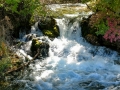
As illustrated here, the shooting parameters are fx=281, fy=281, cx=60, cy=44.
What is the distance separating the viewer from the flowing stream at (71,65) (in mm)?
11008

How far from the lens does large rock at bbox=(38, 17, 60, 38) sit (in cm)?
1617

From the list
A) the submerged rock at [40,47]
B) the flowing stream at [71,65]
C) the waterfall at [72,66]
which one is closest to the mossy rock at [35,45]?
the submerged rock at [40,47]

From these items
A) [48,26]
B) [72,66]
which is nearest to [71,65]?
[72,66]

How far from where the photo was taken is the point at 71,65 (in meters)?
13.2

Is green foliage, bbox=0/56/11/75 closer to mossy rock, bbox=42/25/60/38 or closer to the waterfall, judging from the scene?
the waterfall

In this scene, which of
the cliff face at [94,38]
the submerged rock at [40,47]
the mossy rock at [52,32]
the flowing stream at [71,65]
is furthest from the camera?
the mossy rock at [52,32]

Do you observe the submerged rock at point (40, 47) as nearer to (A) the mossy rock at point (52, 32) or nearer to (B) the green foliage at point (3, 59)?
(A) the mossy rock at point (52, 32)

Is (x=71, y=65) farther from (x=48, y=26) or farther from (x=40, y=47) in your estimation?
(x=48, y=26)

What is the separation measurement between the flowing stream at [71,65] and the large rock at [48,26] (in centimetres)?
27

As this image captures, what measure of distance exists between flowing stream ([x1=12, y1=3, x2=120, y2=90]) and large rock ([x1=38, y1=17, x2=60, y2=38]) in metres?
0.27

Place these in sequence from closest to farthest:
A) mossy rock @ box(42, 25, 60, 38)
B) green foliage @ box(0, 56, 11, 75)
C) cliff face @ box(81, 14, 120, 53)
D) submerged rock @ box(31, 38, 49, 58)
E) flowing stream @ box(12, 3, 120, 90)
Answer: green foliage @ box(0, 56, 11, 75), flowing stream @ box(12, 3, 120, 90), submerged rock @ box(31, 38, 49, 58), cliff face @ box(81, 14, 120, 53), mossy rock @ box(42, 25, 60, 38)

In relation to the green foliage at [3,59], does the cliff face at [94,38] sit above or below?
below

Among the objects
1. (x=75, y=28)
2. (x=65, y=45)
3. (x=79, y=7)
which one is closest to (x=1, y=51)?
(x=65, y=45)

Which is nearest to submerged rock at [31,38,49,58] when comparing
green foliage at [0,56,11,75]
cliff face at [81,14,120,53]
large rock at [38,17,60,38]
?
large rock at [38,17,60,38]
